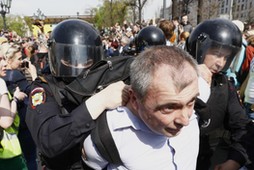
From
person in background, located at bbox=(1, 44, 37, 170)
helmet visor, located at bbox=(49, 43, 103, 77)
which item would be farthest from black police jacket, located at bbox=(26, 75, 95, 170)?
person in background, located at bbox=(1, 44, 37, 170)

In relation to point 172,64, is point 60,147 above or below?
below

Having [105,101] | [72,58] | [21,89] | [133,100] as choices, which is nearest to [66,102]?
[72,58]

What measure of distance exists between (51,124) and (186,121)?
0.61 metres

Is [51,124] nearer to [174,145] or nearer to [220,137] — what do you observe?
[174,145]

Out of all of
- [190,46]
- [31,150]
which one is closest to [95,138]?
[190,46]

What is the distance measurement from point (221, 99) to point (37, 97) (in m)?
1.13

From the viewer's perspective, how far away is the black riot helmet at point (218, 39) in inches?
72.3

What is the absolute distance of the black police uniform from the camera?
1775 millimetres

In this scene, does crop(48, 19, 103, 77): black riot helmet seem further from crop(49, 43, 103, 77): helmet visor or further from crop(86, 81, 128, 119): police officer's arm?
crop(86, 81, 128, 119): police officer's arm

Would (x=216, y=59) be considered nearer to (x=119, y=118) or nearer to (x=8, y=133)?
(x=119, y=118)

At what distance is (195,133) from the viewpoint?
1369mm

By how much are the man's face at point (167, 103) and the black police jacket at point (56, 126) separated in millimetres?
296

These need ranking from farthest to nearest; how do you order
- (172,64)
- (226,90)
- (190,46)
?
(190,46) → (226,90) → (172,64)

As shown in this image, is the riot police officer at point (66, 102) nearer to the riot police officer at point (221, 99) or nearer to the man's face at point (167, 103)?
the man's face at point (167, 103)
